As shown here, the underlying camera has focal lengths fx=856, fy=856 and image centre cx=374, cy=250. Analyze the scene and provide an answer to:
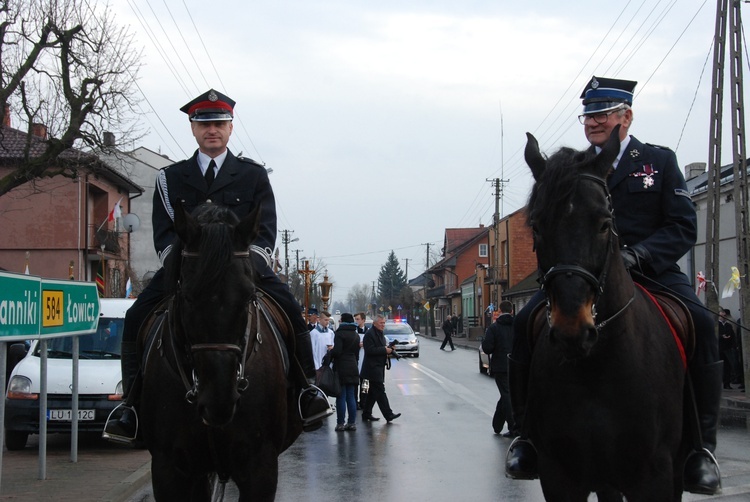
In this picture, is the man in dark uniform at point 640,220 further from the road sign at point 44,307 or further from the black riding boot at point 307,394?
the road sign at point 44,307

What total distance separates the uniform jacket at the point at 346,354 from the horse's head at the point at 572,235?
12057 mm

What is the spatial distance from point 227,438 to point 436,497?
512cm

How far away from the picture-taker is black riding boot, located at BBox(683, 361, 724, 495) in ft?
15.4

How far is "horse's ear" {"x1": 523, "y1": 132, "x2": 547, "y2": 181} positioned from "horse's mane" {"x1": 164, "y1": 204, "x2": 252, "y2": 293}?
158 cm

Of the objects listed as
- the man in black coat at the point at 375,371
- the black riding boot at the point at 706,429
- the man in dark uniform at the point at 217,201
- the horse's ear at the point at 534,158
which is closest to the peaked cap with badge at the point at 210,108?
the man in dark uniform at the point at 217,201

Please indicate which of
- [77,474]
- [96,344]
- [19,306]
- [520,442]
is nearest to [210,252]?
[520,442]

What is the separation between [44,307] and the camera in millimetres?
9398

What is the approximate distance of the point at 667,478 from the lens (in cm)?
441

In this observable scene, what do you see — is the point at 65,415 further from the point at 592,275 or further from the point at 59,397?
the point at 592,275

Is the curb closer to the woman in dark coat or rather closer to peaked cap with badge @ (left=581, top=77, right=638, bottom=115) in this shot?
the woman in dark coat

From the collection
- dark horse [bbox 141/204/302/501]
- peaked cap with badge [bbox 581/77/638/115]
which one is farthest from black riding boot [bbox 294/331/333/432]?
peaked cap with badge [bbox 581/77/638/115]

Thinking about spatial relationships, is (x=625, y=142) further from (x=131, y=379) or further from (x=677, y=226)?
(x=131, y=379)

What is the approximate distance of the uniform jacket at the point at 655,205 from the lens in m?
5.18

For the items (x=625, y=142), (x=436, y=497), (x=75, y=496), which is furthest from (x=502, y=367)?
(x=625, y=142)
